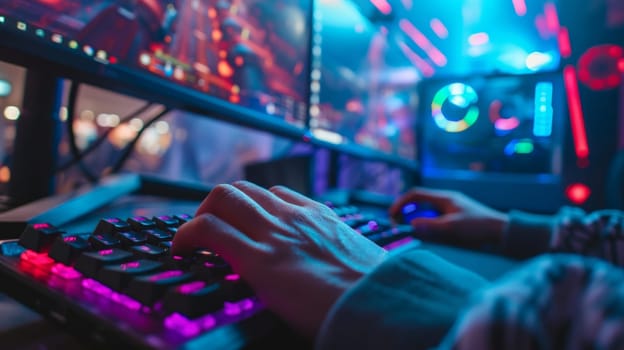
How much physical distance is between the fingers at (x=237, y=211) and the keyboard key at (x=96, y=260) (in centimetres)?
8

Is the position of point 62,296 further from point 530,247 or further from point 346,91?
point 346,91

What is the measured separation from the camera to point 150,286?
0.77ft

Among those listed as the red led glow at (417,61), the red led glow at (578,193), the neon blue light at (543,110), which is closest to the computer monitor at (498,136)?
the neon blue light at (543,110)

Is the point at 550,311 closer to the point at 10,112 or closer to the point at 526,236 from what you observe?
the point at 526,236

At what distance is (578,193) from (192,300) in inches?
65.3

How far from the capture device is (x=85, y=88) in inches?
33.0

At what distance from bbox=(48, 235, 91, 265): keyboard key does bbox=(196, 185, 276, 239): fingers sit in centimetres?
10

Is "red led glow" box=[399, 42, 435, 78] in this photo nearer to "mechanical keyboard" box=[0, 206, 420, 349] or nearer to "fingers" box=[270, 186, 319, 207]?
"fingers" box=[270, 186, 319, 207]

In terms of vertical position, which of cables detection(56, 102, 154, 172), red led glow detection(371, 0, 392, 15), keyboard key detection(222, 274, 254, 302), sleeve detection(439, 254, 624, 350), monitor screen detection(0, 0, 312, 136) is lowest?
keyboard key detection(222, 274, 254, 302)

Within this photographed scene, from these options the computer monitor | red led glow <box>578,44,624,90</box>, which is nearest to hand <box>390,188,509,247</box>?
the computer monitor

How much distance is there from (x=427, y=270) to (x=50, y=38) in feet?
1.44

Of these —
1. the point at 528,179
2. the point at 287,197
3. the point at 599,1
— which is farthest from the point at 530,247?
the point at 599,1

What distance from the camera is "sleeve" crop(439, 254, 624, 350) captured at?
6.1 inches

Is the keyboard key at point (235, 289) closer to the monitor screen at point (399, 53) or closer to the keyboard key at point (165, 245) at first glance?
the keyboard key at point (165, 245)
